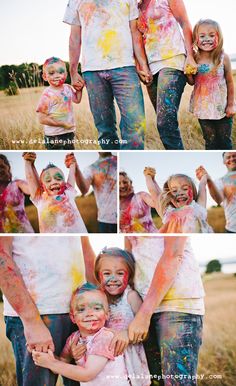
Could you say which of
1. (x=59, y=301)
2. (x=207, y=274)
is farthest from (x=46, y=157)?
(x=207, y=274)

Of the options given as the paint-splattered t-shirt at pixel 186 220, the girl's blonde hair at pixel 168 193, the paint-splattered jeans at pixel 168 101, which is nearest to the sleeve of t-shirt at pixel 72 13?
the paint-splattered jeans at pixel 168 101

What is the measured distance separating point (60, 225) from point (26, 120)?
0.48 metres

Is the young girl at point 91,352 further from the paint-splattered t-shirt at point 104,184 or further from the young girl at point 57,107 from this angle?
the young girl at point 57,107

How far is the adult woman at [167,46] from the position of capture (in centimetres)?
360

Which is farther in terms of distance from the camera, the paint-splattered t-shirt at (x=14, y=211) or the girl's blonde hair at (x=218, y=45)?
the paint-splattered t-shirt at (x=14, y=211)

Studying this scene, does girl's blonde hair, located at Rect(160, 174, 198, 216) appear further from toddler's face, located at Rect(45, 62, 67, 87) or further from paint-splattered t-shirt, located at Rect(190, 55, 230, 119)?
toddler's face, located at Rect(45, 62, 67, 87)

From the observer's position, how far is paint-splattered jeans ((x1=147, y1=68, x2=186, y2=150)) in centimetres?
361

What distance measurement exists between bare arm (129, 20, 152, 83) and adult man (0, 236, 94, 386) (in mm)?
747

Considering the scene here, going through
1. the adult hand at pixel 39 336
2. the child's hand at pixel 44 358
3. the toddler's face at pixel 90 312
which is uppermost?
the toddler's face at pixel 90 312

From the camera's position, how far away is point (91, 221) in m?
3.71

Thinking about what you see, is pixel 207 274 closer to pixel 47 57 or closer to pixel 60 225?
pixel 60 225

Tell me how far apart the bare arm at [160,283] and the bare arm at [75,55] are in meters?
0.77

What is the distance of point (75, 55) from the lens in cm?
366

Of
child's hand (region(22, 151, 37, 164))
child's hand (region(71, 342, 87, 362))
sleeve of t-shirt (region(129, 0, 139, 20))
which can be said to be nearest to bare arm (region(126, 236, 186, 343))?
child's hand (region(71, 342, 87, 362))
